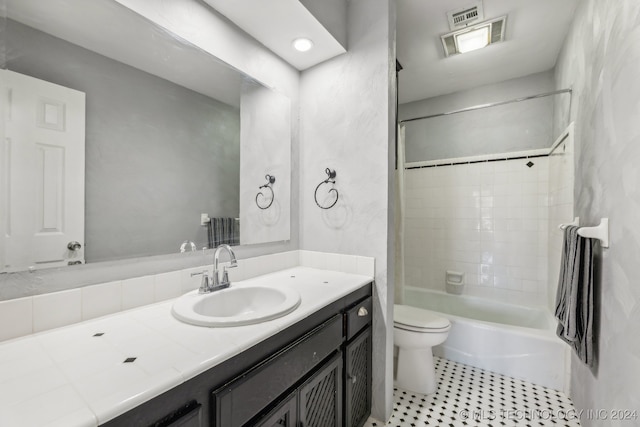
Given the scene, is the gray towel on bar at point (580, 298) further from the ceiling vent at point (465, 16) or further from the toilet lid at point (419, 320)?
the ceiling vent at point (465, 16)

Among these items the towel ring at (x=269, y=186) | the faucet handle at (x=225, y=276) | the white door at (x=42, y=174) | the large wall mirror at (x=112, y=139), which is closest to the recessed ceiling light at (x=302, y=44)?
the large wall mirror at (x=112, y=139)

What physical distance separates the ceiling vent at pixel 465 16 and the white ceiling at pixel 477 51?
34 millimetres

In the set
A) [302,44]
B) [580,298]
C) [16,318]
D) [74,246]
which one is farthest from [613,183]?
[16,318]

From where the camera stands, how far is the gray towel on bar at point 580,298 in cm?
132

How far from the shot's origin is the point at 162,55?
1.21 m

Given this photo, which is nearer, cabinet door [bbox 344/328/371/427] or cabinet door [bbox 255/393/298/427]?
cabinet door [bbox 255/393/298/427]

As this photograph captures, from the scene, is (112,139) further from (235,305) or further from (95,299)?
(235,305)

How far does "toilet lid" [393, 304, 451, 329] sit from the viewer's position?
183 centimetres

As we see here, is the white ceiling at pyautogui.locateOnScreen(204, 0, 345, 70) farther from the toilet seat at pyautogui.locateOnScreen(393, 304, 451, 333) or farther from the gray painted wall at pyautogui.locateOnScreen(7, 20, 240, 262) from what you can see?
the toilet seat at pyautogui.locateOnScreen(393, 304, 451, 333)

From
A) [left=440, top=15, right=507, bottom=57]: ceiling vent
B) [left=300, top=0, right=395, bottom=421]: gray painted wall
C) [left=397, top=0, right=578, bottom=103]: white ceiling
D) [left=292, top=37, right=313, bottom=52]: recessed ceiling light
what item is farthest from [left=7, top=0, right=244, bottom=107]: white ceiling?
[left=440, top=15, right=507, bottom=57]: ceiling vent

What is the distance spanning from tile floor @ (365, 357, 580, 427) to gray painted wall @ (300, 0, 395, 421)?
22cm

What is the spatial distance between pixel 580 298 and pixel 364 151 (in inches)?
52.6

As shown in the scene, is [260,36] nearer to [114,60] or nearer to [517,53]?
[114,60]

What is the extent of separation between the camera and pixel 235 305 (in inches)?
51.5
